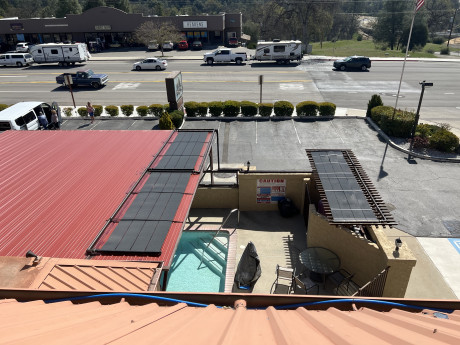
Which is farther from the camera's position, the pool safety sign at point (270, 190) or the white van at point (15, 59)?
the white van at point (15, 59)

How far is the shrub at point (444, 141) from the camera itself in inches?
741

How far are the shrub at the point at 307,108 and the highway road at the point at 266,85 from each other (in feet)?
15.4

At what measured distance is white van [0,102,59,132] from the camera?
19.4 m

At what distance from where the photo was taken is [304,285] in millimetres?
10141

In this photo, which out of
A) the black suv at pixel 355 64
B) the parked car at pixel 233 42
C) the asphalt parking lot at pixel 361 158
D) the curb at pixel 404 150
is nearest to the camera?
the asphalt parking lot at pixel 361 158

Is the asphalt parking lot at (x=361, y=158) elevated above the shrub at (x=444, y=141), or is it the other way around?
the shrub at (x=444, y=141)

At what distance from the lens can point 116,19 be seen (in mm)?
56656

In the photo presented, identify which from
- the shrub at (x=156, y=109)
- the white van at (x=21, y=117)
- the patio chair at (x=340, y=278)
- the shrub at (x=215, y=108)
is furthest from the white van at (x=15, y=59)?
the patio chair at (x=340, y=278)

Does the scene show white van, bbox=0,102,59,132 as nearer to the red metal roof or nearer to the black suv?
the red metal roof

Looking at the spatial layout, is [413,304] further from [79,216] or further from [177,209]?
[79,216]

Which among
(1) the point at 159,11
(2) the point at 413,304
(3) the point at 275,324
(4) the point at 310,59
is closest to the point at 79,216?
(3) the point at 275,324

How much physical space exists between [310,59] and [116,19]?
33.3m

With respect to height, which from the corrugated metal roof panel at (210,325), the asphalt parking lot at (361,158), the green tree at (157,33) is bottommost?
the asphalt parking lot at (361,158)

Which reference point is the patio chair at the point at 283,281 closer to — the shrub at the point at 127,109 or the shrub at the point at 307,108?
the shrub at the point at 307,108
